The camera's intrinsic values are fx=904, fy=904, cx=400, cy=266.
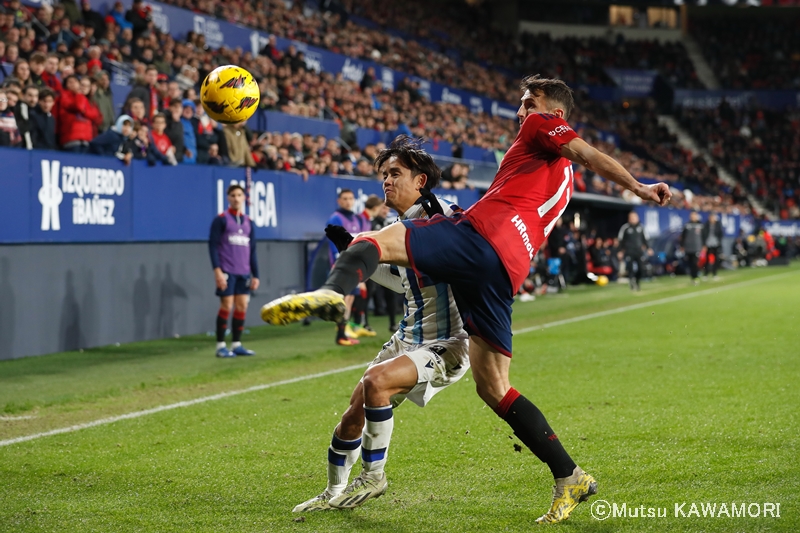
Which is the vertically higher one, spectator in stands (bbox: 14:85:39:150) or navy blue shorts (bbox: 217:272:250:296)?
spectator in stands (bbox: 14:85:39:150)

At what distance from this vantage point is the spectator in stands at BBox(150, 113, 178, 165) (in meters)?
13.1

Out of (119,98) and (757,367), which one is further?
(119,98)

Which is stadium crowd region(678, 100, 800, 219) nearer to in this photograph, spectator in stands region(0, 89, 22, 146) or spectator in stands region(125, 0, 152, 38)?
spectator in stands region(125, 0, 152, 38)

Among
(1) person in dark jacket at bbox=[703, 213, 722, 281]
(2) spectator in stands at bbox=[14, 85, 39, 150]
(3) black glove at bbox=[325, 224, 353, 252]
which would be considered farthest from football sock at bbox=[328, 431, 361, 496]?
(1) person in dark jacket at bbox=[703, 213, 722, 281]

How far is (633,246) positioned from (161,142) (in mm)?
14424

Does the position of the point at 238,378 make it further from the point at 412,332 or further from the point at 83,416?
the point at 412,332

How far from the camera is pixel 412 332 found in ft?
15.9

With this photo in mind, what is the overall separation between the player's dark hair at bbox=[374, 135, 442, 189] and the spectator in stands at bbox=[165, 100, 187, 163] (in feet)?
31.0

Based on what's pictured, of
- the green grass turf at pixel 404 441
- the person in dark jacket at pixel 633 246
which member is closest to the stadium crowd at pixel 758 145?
the person in dark jacket at pixel 633 246

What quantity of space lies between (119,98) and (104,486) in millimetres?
10923

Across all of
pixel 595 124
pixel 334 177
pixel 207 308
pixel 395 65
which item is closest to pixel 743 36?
pixel 595 124

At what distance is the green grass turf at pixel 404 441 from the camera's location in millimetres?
4617

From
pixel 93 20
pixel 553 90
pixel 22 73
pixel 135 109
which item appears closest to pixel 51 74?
pixel 22 73

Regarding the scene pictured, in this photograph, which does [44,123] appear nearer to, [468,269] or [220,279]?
[220,279]
